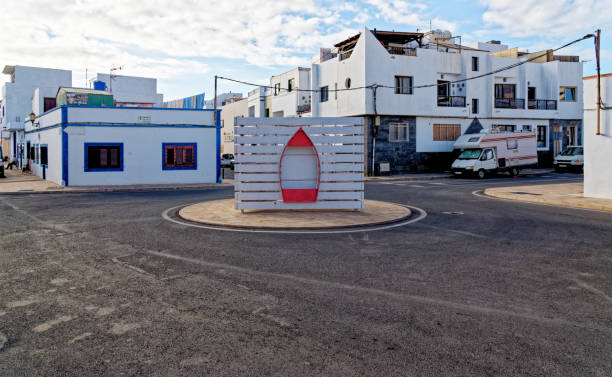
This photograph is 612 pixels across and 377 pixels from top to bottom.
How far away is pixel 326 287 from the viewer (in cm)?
592

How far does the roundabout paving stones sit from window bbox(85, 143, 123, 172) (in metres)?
13.2

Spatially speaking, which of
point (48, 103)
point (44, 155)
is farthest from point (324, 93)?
point (48, 103)

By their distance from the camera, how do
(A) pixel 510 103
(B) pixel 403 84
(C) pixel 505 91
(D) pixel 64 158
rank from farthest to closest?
(C) pixel 505 91
(A) pixel 510 103
(B) pixel 403 84
(D) pixel 64 158

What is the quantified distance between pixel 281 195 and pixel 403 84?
23.6 meters

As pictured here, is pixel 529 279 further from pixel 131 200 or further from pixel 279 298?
pixel 131 200

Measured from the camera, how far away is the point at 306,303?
5270 millimetres

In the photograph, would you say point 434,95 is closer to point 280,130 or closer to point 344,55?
point 344,55

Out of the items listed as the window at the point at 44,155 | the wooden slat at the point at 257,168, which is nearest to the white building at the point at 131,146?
the window at the point at 44,155

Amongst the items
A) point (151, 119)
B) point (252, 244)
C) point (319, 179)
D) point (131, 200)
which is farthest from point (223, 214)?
point (151, 119)

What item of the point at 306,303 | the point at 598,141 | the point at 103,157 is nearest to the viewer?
the point at 306,303

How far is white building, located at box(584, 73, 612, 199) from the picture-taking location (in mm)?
15664

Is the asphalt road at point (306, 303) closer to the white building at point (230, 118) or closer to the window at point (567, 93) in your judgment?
the window at point (567, 93)

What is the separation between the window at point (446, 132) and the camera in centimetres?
3525

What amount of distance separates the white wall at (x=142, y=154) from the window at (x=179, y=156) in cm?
21
